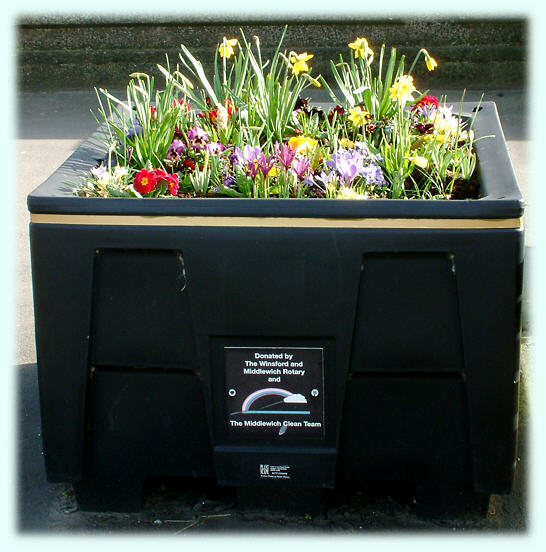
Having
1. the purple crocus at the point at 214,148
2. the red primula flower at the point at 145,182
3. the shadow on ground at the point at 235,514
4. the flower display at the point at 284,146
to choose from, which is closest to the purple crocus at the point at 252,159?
the flower display at the point at 284,146

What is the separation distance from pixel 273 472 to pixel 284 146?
0.86 meters

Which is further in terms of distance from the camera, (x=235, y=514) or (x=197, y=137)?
(x=197, y=137)

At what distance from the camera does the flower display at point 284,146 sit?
92.0 inches

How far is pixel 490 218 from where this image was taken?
2031 mm

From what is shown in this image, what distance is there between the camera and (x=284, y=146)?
235 centimetres

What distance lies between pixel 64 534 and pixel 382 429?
915 mm

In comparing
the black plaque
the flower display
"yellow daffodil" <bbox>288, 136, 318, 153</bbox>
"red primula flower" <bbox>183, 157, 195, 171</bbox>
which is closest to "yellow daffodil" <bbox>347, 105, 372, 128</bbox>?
the flower display

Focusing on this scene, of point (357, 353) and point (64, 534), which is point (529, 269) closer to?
point (357, 353)

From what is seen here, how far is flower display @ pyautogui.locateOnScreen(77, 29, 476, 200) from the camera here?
2.34 m

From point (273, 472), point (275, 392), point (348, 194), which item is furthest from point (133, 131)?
point (273, 472)

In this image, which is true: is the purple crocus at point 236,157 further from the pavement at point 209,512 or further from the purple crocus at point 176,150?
the pavement at point 209,512

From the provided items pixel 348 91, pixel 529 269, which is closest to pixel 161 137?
pixel 348 91

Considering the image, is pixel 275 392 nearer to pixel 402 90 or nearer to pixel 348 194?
pixel 348 194

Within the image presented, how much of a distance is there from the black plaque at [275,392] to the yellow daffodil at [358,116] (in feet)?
2.72
